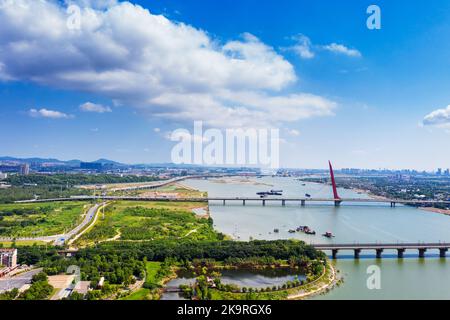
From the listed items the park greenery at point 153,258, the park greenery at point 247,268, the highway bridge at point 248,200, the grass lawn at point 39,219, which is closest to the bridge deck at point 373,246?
the park greenery at point 153,258

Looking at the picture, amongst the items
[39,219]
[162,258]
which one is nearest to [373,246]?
[162,258]

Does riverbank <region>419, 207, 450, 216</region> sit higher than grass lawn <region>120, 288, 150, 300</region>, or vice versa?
grass lawn <region>120, 288, 150, 300</region>

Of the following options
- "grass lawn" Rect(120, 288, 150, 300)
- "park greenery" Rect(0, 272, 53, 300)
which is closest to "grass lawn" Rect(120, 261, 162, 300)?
"grass lawn" Rect(120, 288, 150, 300)

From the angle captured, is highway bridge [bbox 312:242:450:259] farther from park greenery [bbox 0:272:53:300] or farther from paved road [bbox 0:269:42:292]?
paved road [bbox 0:269:42:292]

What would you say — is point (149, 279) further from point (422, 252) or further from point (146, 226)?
point (422, 252)

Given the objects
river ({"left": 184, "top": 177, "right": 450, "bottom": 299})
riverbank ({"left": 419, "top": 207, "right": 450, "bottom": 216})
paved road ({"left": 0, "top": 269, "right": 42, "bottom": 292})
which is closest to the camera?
paved road ({"left": 0, "top": 269, "right": 42, "bottom": 292})

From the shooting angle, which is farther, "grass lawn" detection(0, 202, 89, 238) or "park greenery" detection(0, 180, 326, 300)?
"grass lawn" detection(0, 202, 89, 238)

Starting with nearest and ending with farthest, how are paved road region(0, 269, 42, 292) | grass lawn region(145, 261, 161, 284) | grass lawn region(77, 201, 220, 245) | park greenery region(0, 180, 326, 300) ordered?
park greenery region(0, 180, 326, 300)
paved road region(0, 269, 42, 292)
grass lawn region(145, 261, 161, 284)
grass lawn region(77, 201, 220, 245)
